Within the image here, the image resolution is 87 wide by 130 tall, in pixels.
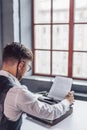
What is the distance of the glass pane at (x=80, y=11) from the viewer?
2715 millimetres

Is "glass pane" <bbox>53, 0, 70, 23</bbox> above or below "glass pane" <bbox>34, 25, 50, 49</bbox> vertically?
above

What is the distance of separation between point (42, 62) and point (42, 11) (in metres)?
0.66

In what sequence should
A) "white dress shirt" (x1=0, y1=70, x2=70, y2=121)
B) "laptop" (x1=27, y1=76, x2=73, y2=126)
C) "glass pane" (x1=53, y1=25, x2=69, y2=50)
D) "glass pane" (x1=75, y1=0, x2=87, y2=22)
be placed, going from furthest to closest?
1. "glass pane" (x1=53, y1=25, x2=69, y2=50)
2. "glass pane" (x1=75, y1=0, x2=87, y2=22)
3. "laptop" (x1=27, y1=76, x2=73, y2=126)
4. "white dress shirt" (x1=0, y1=70, x2=70, y2=121)

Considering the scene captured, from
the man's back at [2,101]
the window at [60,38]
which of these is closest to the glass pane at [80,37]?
the window at [60,38]

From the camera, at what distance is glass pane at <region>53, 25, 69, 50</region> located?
2835 mm

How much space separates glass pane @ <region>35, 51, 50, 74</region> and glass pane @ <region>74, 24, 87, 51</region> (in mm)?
400

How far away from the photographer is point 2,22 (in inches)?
110

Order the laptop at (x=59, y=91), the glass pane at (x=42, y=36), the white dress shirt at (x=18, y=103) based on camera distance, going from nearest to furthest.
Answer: the white dress shirt at (x=18, y=103)
the laptop at (x=59, y=91)
the glass pane at (x=42, y=36)

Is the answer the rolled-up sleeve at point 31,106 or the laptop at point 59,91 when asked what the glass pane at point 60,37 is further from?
the rolled-up sleeve at point 31,106

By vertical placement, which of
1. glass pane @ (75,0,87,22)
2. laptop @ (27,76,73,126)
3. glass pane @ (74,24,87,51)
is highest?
glass pane @ (75,0,87,22)

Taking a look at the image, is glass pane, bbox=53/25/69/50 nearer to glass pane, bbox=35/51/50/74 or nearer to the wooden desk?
glass pane, bbox=35/51/50/74

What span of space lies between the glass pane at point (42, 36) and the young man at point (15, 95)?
1589 millimetres

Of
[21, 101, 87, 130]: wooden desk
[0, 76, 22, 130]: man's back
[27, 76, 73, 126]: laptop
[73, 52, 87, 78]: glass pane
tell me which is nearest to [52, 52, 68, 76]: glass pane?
[73, 52, 87, 78]: glass pane

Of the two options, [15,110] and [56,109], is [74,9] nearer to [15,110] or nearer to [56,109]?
[56,109]
